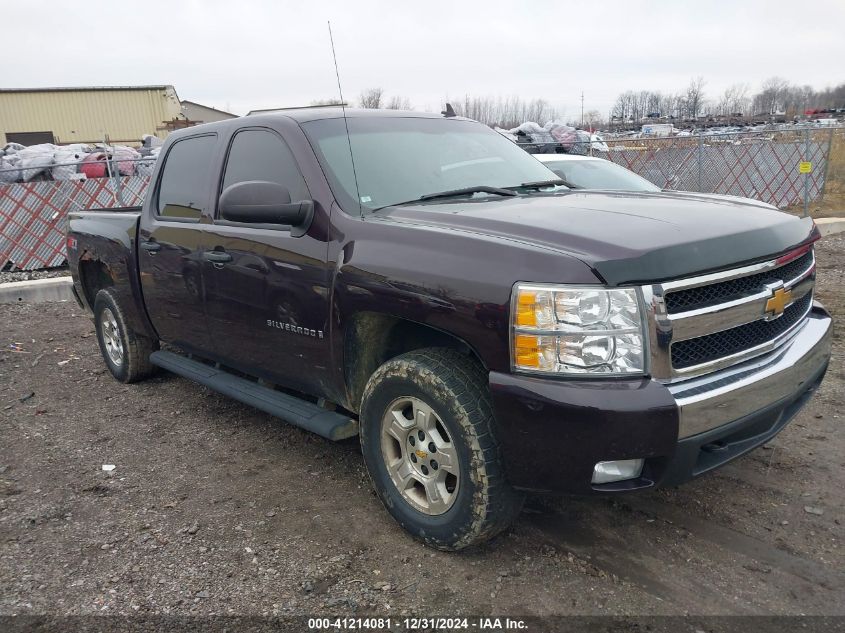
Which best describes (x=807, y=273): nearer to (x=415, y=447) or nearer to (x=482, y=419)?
(x=482, y=419)

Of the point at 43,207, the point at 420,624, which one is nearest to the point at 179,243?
the point at 420,624

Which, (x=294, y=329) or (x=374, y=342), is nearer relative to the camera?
(x=374, y=342)

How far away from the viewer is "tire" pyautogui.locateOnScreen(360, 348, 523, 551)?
8.70 feet

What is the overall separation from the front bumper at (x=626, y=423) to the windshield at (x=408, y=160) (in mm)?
1297

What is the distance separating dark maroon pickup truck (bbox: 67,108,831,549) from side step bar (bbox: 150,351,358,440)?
0.02 meters

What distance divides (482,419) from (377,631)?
87cm

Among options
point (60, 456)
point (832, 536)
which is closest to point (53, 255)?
point (60, 456)

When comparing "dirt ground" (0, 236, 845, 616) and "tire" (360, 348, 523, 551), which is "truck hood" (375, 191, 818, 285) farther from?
"dirt ground" (0, 236, 845, 616)

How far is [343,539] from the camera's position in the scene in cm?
313

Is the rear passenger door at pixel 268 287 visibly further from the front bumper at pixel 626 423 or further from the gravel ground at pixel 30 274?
the gravel ground at pixel 30 274


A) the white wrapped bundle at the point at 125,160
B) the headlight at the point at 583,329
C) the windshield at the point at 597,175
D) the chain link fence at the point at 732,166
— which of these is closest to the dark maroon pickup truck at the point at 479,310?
the headlight at the point at 583,329

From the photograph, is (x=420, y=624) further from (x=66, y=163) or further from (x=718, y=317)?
(x=66, y=163)

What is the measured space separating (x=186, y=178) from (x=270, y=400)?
1644 millimetres

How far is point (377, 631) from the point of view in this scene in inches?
99.4
